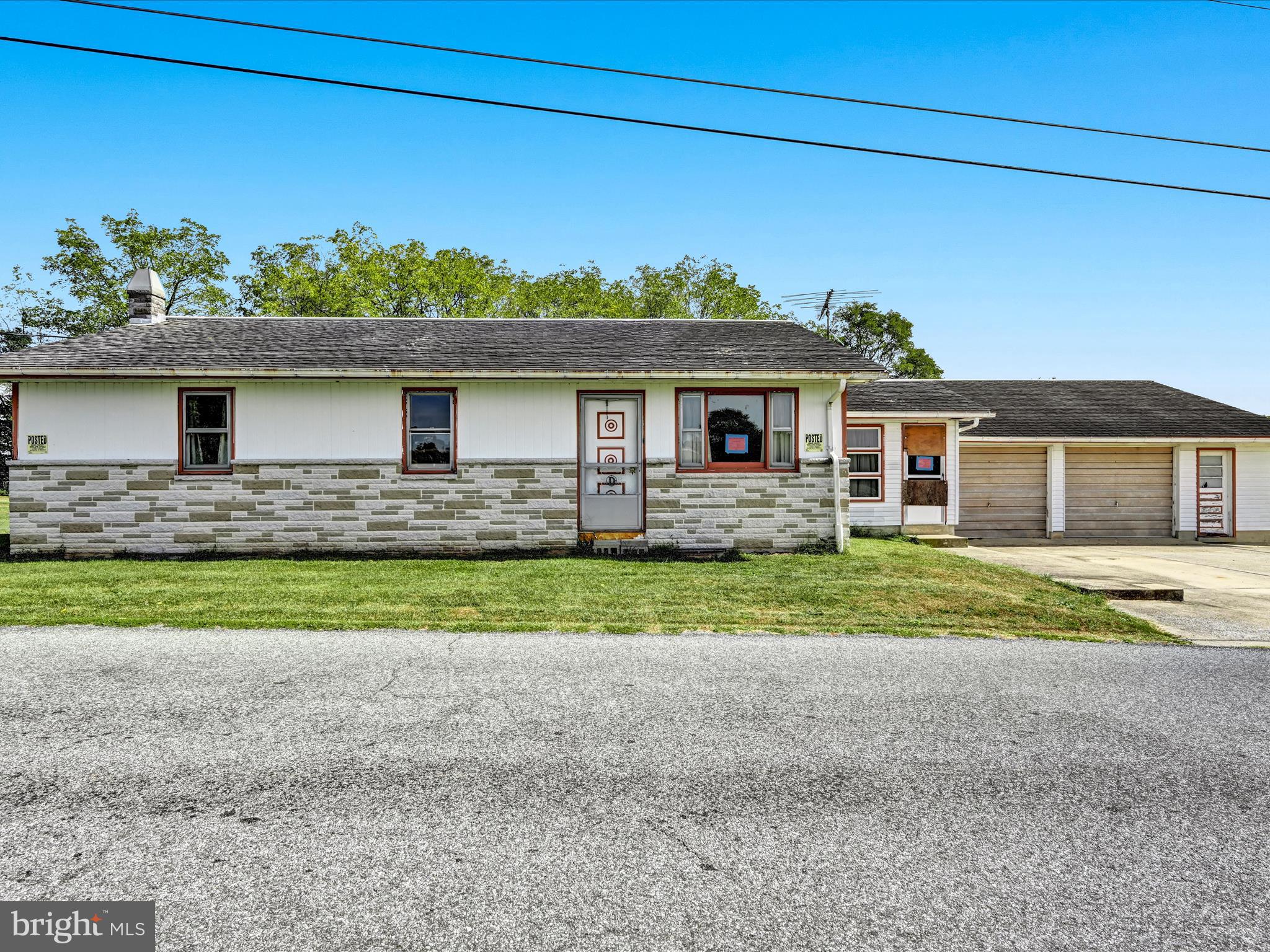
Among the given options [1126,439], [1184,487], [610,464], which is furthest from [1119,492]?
[610,464]

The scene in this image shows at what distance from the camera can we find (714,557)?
1311cm

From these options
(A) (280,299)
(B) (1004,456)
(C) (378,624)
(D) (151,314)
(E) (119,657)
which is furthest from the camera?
(A) (280,299)

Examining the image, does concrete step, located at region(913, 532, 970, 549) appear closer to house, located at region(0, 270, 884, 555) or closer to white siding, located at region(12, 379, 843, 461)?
house, located at region(0, 270, 884, 555)

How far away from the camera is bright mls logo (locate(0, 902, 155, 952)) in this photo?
8.95 ft

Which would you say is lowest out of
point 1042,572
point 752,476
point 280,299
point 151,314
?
point 1042,572

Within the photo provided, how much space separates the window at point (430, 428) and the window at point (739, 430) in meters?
4.04

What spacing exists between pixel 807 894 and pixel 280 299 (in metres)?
39.1

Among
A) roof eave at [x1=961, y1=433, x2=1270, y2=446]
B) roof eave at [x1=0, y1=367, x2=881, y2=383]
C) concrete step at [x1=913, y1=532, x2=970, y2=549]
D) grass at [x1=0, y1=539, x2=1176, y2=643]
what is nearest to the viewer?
grass at [x1=0, y1=539, x2=1176, y2=643]

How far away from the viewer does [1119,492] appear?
63.0 feet

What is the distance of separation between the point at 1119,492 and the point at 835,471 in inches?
392

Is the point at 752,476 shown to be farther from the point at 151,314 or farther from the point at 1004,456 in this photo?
the point at 151,314

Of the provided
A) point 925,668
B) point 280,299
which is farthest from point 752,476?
point 280,299

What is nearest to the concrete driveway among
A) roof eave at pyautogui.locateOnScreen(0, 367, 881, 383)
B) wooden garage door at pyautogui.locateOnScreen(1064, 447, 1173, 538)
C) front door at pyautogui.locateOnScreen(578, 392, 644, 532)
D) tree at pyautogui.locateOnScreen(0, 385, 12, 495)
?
wooden garage door at pyautogui.locateOnScreen(1064, 447, 1173, 538)

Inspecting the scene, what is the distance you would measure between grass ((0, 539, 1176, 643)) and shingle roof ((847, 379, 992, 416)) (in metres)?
5.60
